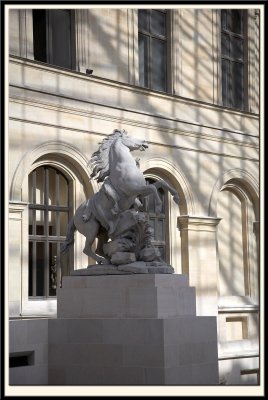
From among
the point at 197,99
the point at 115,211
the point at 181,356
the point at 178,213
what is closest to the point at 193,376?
the point at 181,356

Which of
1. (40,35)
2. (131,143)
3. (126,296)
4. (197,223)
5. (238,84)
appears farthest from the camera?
(238,84)

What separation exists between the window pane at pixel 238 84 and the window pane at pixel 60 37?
7.16m

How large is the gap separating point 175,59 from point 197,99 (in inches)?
52.3

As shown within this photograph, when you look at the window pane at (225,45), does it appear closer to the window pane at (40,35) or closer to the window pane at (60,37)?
the window pane at (60,37)

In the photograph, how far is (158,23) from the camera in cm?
2553

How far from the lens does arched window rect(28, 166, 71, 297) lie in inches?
833

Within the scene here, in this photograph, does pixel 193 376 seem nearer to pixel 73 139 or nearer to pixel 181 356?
pixel 181 356

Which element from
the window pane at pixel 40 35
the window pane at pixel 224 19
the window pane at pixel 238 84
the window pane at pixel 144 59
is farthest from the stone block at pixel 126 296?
the window pane at pixel 224 19

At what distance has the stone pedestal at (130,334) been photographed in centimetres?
1342

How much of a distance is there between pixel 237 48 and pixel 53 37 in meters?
7.89

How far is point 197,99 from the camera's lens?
2606 centimetres

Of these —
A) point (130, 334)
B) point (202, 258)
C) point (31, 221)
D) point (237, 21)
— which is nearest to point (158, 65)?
point (237, 21)

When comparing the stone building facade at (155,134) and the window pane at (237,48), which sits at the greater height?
the window pane at (237,48)

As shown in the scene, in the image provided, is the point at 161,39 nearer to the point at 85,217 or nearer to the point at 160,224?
the point at 160,224
